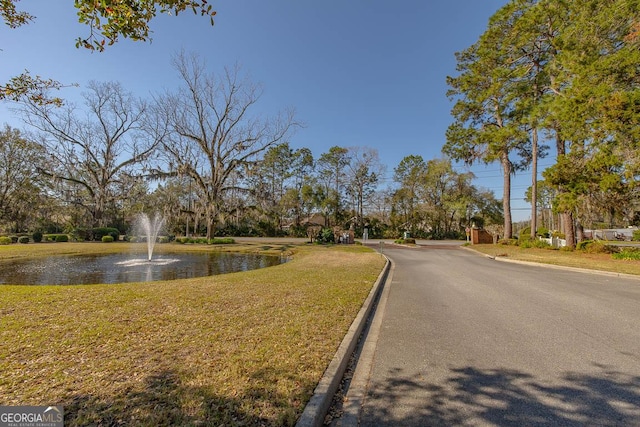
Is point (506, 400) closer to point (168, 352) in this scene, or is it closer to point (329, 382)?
point (329, 382)

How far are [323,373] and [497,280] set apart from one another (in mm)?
8476

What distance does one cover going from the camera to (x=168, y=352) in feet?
11.0

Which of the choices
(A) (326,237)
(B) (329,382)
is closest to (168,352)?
(B) (329,382)

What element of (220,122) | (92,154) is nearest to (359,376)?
(220,122)

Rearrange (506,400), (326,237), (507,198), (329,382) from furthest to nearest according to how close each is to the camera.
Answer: (326,237) → (507,198) → (329,382) → (506,400)

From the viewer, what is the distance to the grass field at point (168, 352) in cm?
233

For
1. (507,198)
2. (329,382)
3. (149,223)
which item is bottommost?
(329,382)

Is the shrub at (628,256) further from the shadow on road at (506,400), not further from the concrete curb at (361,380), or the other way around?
the concrete curb at (361,380)

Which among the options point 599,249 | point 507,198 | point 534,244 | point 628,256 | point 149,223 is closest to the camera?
point 628,256

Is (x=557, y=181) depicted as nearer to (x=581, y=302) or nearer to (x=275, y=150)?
(x=581, y=302)

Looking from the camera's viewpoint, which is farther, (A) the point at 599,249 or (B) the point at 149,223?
(B) the point at 149,223

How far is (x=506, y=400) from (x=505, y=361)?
0.97m

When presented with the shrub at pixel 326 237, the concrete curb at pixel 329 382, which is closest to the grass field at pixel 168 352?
the concrete curb at pixel 329 382

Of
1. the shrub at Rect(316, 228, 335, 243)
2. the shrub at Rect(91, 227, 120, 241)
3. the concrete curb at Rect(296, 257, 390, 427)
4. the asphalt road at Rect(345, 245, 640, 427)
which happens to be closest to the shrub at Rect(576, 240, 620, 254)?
the asphalt road at Rect(345, 245, 640, 427)
